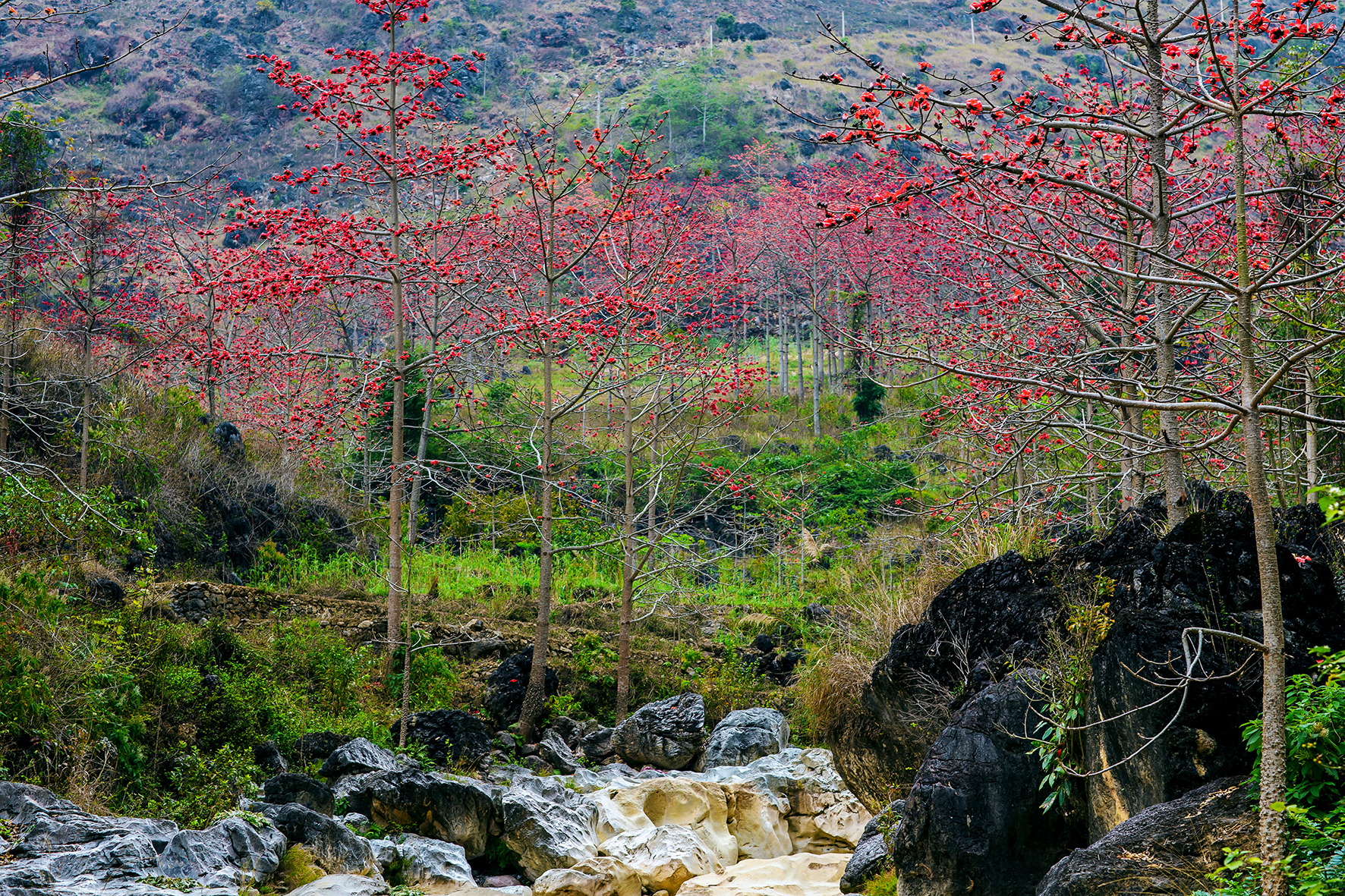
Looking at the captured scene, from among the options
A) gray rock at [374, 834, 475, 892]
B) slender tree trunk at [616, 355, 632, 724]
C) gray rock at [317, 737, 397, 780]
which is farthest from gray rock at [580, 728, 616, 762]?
gray rock at [374, 834, 475, 892]

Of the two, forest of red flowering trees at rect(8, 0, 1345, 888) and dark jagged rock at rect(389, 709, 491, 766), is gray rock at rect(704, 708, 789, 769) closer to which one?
forest of red flowering trees at rect(8, 0, 1345, 888)

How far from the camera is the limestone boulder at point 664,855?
7691 mm

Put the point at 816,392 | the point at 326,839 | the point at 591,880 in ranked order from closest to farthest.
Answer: the point at 326,839, the point at 591,880, the point at 816,392

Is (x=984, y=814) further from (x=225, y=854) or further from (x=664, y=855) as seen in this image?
(x=225, y=854)

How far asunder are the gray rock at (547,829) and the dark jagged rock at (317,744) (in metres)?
1.85

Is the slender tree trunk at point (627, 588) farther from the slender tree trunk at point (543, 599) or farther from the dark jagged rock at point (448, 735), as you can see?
the dark jagged rock at point (448, 735)

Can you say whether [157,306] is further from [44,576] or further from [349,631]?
[44,576]

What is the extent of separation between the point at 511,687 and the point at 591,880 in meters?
3.73

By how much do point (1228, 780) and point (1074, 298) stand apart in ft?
13.3

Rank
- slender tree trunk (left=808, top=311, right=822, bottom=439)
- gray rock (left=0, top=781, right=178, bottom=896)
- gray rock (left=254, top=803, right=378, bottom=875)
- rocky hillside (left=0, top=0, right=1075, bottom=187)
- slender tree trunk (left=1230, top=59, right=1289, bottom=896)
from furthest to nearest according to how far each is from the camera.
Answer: rocky hillside (left=0, top=0, right=1075, bottom=187) → slender tree trunk (left=808, top=311, right=822, bottom=439) → gray rock (left=254, top=803, right=378, bottom=875) → gray rock (left=0, top=781, right=178, bottom=896) → slender tree trunk (left=1230, top=59, right=1289, bottom=896)

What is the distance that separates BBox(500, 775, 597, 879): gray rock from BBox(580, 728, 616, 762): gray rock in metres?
1.85

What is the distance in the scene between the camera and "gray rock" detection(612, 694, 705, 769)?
10055 mm

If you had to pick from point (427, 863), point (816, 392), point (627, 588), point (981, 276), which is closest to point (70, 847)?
point (427, 863)

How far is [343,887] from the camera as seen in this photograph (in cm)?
613
